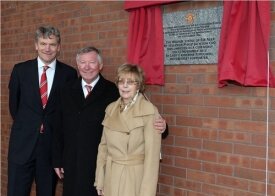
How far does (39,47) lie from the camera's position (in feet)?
11.8

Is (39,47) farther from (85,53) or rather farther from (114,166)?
(114,166)

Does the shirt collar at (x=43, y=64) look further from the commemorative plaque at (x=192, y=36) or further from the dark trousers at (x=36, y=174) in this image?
the commemorative plaque at (x=192, y=36)

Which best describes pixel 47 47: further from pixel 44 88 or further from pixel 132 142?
pixel 132 142

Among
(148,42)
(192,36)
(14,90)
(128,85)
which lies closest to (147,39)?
(148,42)

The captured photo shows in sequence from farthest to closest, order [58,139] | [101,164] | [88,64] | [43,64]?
[43,64] → [58,139] → [88,64] → [101,164]

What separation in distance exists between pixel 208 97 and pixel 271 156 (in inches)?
25.1

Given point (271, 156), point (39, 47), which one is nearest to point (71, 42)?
point (39, 47)

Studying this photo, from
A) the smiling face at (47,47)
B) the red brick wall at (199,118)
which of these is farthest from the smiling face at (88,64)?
the red brick wall at (199,118)

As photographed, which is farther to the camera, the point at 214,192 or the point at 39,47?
the point at 39,47

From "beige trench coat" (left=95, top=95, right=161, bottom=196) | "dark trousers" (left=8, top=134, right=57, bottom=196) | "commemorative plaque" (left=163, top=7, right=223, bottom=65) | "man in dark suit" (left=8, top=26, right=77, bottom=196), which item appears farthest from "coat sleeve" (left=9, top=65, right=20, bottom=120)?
"commemorative plaque" (left=163, top=7, right=223, bottom=65)

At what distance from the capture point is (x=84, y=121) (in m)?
3.20

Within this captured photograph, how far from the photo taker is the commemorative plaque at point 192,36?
311 cm

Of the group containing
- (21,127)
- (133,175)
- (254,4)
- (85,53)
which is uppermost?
(254,4)

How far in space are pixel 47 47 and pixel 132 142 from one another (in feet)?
4.11
